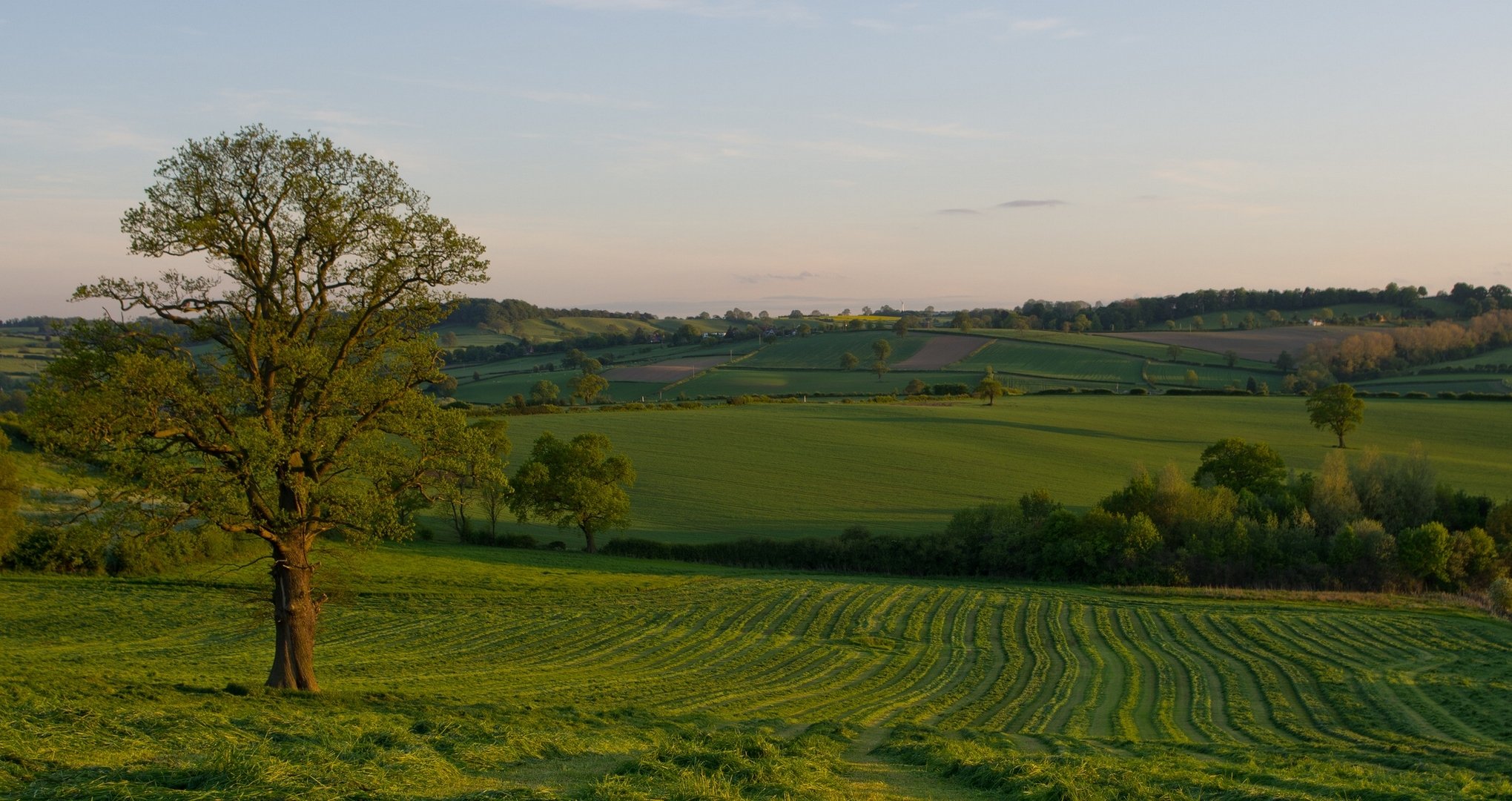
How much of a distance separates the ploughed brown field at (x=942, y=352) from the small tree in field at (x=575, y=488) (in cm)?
7340

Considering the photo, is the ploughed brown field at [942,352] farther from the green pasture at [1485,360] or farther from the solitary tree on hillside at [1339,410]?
the green pasture at [1485,360]

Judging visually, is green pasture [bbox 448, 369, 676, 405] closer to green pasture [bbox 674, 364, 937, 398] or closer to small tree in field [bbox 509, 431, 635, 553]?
green pasture [bbox 674, 364, 937, 398]

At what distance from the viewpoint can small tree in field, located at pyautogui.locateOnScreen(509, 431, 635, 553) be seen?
176ft

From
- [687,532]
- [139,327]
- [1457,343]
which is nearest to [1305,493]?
[687,532]

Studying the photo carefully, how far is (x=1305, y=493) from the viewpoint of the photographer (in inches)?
2167

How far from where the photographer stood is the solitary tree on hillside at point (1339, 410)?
79.6 meters

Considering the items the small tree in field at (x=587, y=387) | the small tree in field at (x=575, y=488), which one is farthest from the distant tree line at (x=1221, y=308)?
the small tree in field at (x=575, y=488)

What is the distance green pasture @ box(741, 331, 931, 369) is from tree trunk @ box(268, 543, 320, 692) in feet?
370

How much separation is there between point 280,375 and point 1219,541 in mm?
43560

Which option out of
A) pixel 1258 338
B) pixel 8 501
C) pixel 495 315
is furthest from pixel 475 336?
pixel 8 501

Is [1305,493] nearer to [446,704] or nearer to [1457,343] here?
[446,704]

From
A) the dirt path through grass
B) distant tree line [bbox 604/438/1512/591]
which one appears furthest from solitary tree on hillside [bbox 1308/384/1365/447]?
the dirt path through grass

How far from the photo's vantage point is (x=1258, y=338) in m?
131

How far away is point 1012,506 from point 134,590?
1527 inches
